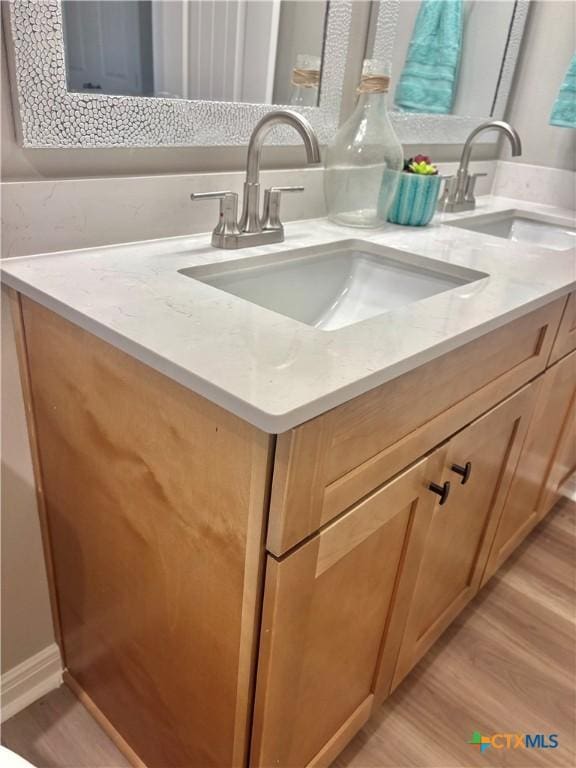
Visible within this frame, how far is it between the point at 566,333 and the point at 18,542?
1159 millimetres

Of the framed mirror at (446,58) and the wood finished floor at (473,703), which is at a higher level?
the framed mirror at (446,58)

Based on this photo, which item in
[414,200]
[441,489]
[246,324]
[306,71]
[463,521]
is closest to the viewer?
[246,324]

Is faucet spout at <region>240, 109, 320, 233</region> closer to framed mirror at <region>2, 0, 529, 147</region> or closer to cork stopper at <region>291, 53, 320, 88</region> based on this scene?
framed mirror at <region>2, 0, 529, 147</region>

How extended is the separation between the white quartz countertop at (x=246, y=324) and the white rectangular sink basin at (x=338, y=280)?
29 mm

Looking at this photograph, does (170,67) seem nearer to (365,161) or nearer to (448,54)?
(365,161)

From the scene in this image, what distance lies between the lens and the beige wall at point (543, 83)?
1.71 meters

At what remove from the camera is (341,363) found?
65 cm

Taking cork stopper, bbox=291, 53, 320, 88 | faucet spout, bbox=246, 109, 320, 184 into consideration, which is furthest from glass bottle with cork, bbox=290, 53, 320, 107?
faucet spout, bbox=246, 109, 320, 184

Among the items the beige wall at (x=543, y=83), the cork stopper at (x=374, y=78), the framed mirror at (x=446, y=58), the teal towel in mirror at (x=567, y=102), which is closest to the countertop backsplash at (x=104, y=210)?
the cork stopper at (x=374, y=78)

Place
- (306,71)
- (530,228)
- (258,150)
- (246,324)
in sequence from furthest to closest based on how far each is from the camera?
(530,228) → (306,71) → (258,150) → (246,324)

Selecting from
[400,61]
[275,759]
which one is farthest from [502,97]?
[275,759]

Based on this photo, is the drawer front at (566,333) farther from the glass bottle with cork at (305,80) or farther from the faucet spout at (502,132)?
the glass bottle with cork at (305,80)

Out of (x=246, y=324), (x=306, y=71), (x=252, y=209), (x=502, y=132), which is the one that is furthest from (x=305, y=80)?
(x=246, y=324)

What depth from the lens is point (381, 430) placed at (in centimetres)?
73
